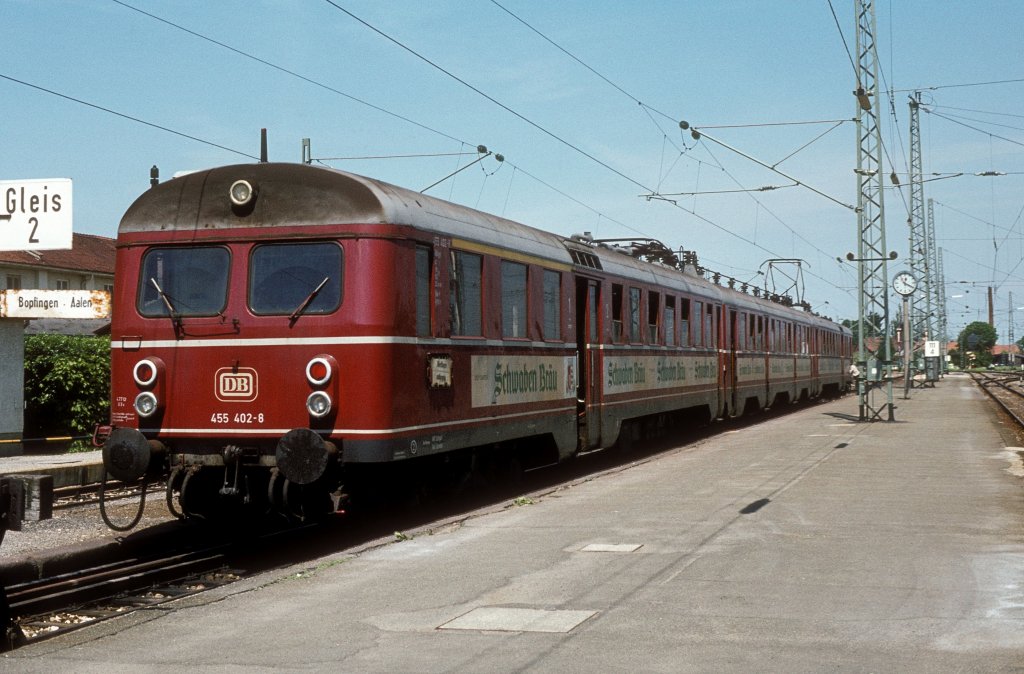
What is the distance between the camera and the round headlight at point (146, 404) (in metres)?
10.1

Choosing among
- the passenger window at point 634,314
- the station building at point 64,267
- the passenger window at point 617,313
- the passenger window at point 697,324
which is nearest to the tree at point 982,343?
the station building at point 64,267

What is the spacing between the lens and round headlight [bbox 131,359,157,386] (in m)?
10.2

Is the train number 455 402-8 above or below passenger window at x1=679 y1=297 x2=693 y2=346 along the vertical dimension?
below

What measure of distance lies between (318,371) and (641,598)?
3.72 m

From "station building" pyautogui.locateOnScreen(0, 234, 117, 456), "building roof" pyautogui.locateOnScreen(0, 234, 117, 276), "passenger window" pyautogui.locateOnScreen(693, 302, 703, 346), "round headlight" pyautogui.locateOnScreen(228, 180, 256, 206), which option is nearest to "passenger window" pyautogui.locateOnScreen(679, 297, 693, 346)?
"passenger window" pyautogui.locateOnScreen(693, 302, 703, 346)

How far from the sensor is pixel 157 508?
511 inches

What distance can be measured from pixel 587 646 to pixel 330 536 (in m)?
5.28

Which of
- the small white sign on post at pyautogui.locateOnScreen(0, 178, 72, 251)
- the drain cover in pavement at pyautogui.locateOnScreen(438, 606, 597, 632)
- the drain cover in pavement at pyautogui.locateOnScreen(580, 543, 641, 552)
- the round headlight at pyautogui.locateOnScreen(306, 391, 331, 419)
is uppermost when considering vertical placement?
the small white sign on post at pyautogui.locateOnScreen(0, 178, 72, 251)

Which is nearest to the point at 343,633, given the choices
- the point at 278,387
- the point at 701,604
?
the point at 701,604

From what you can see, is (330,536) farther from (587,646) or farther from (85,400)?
(85,400)

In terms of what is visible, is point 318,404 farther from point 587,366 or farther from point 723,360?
point 723,360

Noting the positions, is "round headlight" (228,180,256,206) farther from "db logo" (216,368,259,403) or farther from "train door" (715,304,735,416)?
"train door" (715,304,735,416)

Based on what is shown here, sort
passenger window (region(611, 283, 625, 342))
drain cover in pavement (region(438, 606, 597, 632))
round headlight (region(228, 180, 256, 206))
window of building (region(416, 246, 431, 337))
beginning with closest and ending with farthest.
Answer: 1. drain cover in pavement (region(438, 606, 597, 632))
2. round headlight (region(228, 180, 256, 206))
3. window of building (region(416, 246, 431, 337))
4. passenger window (region(611, 283, 625, 342))

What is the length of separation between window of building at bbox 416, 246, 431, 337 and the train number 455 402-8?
1.58 meters
